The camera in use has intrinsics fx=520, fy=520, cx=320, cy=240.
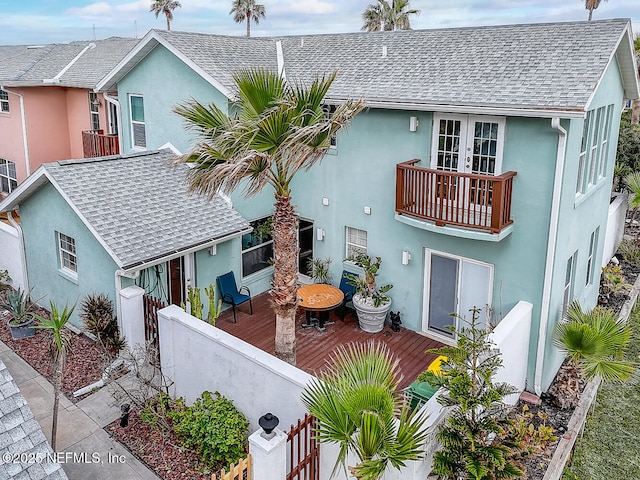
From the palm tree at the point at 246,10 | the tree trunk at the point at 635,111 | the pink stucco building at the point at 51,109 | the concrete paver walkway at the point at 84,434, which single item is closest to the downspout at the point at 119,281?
the concrete paver walkway at the point at 84,434

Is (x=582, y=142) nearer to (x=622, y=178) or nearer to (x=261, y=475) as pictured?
(x=261, y=475)

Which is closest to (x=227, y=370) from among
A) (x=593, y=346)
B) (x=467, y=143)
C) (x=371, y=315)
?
(x=371, y=315)

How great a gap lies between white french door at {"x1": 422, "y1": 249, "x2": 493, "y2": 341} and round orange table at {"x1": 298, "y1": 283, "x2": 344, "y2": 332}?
2.45m

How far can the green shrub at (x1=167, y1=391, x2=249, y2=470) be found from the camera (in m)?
9.03

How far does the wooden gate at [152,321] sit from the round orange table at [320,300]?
383 cm

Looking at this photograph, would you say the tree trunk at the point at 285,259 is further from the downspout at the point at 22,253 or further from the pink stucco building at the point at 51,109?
the pink stucco building at the point at 51,109

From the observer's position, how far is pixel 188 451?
31.1 feet

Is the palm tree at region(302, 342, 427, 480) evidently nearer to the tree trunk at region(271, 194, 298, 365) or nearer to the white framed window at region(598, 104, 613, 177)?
the tree trunk at region(271, 194, 298, 365)

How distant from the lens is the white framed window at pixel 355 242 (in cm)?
1506

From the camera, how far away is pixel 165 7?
57.7 metres

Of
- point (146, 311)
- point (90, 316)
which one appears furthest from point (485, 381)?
point (90, 316)

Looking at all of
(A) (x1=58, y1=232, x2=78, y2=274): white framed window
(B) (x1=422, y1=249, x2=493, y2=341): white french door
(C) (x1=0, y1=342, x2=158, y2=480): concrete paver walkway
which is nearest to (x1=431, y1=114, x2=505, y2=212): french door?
(B) (x1=422, y1=249, x2=493, y2=341): white french door

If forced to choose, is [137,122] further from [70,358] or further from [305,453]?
[305,453]

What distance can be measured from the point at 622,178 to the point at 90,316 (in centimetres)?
2156
